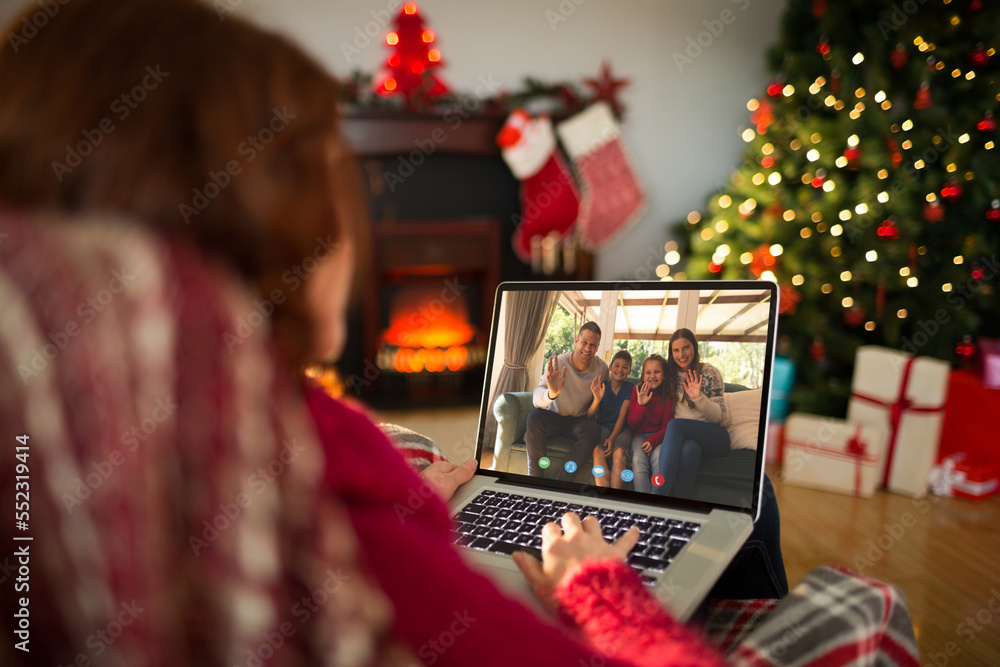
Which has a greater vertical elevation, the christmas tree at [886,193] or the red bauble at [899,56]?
the red bauble at [899,56]

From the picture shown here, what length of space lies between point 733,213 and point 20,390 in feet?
9.49

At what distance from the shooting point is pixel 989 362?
2266mm

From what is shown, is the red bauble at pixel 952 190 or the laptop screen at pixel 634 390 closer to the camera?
the laptop screen at pixel 634 390

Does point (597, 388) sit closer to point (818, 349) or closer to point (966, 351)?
point (818, 349)

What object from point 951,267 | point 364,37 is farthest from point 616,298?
point 364,37

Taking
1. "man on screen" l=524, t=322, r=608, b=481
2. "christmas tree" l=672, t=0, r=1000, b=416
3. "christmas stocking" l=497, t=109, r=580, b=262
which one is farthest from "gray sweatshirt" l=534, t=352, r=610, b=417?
"christmas stocking" l=497, t=109, r=580, b=262

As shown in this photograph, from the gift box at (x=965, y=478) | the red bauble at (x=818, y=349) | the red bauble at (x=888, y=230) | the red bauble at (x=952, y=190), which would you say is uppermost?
the red bauble at (x=952, y=190)

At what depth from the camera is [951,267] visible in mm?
2387

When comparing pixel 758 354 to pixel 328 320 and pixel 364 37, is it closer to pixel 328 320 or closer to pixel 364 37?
pixel 328 320

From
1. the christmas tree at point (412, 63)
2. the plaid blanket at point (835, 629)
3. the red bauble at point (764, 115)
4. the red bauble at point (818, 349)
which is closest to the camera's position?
the plaid blanket at point (835, 629)

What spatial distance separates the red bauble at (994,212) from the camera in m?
2.34

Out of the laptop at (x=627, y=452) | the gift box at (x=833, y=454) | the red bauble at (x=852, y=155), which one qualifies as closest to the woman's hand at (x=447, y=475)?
the laptop at (x=627, y=452)

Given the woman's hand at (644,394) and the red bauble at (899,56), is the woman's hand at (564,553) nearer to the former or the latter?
the woman's hand at (644,394)

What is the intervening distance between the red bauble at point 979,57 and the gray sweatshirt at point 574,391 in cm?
242
